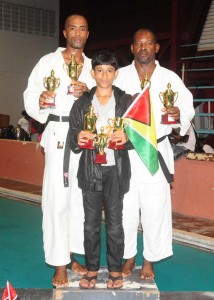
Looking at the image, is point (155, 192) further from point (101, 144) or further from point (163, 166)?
point (101, 144)

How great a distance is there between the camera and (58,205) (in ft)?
8.87

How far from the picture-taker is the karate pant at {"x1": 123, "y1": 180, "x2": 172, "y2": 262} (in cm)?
279

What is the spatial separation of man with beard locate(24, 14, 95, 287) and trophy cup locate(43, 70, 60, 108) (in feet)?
0.12

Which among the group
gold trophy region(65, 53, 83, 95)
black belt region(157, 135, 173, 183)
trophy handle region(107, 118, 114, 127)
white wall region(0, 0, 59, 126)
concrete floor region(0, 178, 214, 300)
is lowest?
concrete floor region(0, 178, 214, 300)

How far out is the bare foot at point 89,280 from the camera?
2588 mm

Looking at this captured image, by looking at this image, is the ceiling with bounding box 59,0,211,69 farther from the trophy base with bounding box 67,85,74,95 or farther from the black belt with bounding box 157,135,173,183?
the trophy base with bounding box 67,85,74,95

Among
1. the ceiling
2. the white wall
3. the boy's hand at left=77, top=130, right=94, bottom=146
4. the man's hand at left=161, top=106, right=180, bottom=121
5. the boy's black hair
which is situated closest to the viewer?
the boy's hand at left=77, top=130, right=94, bottom=146

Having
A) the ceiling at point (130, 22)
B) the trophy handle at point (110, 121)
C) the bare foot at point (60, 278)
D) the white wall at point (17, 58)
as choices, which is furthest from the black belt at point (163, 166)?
the white wall at point (17, 58)

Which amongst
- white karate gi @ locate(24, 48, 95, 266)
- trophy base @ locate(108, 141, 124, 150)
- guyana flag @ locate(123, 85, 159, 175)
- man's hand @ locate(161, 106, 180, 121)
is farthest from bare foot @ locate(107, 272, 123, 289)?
man's hand @ locate(161, 106, 180, 121)

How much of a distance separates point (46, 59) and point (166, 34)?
692 centimetres

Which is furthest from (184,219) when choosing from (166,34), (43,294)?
(166,34)

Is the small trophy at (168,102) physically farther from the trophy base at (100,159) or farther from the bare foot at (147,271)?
the bare foot at (147,271)

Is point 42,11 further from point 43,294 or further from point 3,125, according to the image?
point 43,294

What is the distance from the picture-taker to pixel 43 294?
→ 2645 mm
